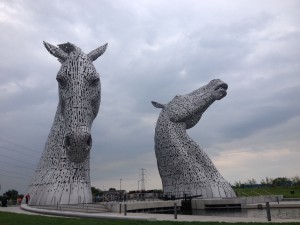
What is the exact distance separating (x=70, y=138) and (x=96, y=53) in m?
6.86

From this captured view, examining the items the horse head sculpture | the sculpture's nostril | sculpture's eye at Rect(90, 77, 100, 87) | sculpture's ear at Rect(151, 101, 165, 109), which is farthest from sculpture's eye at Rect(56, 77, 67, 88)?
sculpture's ear at Rect(151, 101, 165, 109)

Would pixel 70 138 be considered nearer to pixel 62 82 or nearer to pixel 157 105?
pixel 62 82

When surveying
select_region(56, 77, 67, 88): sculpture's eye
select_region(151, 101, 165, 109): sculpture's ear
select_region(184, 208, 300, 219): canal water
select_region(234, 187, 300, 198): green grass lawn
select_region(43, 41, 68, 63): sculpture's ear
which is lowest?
select_region(184, 208, 300, 219): canal water

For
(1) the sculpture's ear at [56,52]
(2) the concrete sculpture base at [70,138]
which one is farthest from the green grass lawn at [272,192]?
(1) the sculpture's ear at [56,52]

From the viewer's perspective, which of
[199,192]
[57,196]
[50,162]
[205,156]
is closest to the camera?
[57,196]

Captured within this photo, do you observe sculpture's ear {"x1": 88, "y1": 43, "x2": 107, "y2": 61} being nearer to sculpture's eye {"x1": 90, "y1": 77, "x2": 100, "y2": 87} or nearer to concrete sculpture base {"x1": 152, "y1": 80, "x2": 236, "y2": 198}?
sculpture's eye {"x1": 90, "y1": 77, "x2": 100, "y2": 87}

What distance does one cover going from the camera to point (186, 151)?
29.5 m

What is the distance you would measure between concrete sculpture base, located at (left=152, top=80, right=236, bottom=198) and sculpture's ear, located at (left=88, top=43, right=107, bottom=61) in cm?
913

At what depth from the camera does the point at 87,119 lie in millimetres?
22250

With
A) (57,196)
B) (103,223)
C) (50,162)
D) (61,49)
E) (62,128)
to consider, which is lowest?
(103,223)

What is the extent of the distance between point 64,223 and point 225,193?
19279 mm

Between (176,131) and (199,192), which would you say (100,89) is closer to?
(176,131)

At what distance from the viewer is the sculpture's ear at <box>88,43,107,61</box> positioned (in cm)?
2448

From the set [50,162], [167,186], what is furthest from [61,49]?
[167,186]
